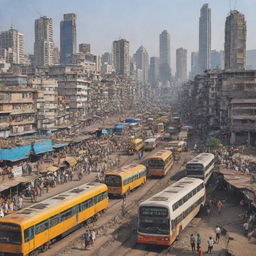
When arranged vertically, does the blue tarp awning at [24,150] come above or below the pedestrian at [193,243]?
above

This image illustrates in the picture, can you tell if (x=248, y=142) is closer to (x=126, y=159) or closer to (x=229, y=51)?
(x=126, y=159)

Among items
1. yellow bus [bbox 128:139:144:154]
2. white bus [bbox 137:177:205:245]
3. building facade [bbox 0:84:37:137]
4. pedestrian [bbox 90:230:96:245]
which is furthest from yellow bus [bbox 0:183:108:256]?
building facade [bbox 0:84:37:137]

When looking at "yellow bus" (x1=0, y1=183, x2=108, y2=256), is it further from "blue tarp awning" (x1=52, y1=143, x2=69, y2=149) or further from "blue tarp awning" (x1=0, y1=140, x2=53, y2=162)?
"blue tarp awning" (x1=52, y1=143, x2=69, y2=149)

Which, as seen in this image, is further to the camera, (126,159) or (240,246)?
(126,159)

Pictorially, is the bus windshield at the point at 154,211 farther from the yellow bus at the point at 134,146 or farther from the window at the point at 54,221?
the yellow bus at the point at 134,146

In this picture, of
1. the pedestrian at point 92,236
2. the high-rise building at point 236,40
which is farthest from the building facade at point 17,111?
the high-rise building at point 236,40

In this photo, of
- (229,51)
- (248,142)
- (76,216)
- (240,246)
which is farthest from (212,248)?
(229,51)
